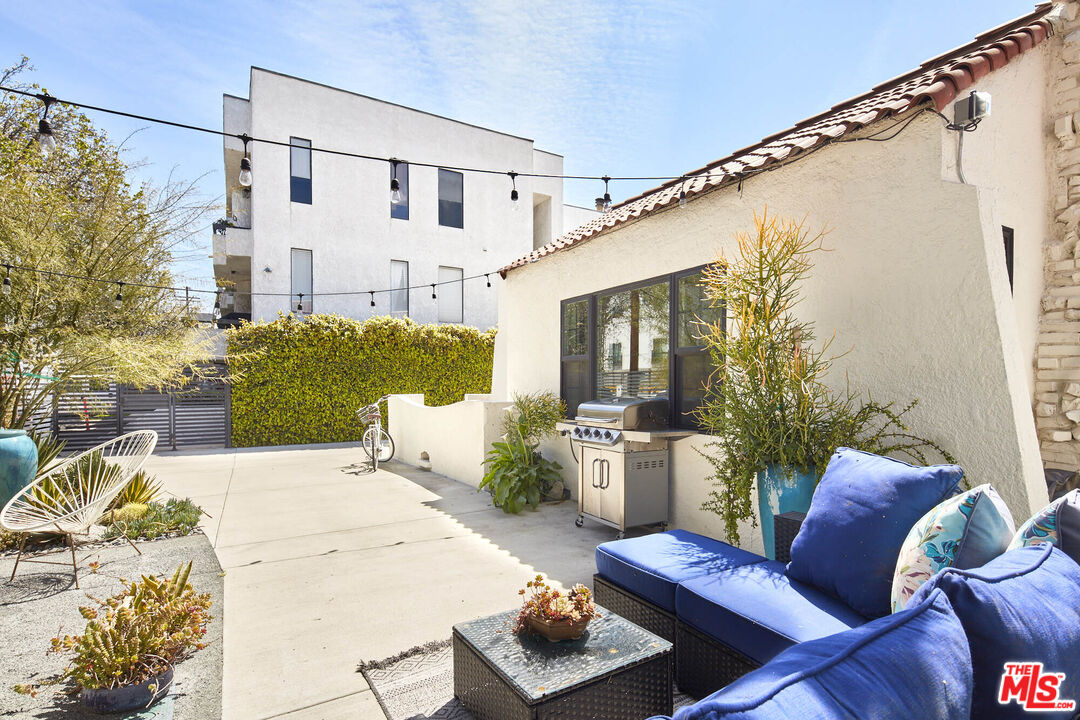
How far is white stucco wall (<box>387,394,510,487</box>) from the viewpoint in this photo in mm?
7004

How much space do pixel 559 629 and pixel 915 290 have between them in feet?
9.66

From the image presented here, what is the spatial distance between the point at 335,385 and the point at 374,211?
518 cm

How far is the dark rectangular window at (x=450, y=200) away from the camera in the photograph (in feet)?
50.0

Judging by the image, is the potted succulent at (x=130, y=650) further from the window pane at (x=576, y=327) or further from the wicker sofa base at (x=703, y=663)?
the window pane at (x=576, y=327)

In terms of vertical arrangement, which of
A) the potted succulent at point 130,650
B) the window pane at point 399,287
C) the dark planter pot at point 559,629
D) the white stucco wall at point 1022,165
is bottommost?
the potted succulent at point 130,650

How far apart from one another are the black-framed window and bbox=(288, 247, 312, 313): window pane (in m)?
9.14

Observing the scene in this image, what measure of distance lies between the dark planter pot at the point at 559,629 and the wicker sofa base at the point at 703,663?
0.54 m

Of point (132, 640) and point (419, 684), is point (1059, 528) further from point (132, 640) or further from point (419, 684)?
point (132, 640)

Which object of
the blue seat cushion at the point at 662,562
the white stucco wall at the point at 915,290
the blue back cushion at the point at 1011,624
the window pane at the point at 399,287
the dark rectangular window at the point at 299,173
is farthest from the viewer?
the window pane at the point at 399,287

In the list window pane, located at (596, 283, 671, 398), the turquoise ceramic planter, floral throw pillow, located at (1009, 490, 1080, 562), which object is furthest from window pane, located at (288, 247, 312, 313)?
floral throw pillow, located at (1009, 490, 1080, 562)

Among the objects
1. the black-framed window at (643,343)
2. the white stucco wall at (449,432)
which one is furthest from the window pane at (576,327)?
the white stucco wall at (449,432)

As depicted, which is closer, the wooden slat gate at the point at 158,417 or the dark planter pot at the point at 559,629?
the dark planter pot at the point at 559,629

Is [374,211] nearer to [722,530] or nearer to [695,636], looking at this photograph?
[722,530]

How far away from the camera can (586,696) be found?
1.85 meters
